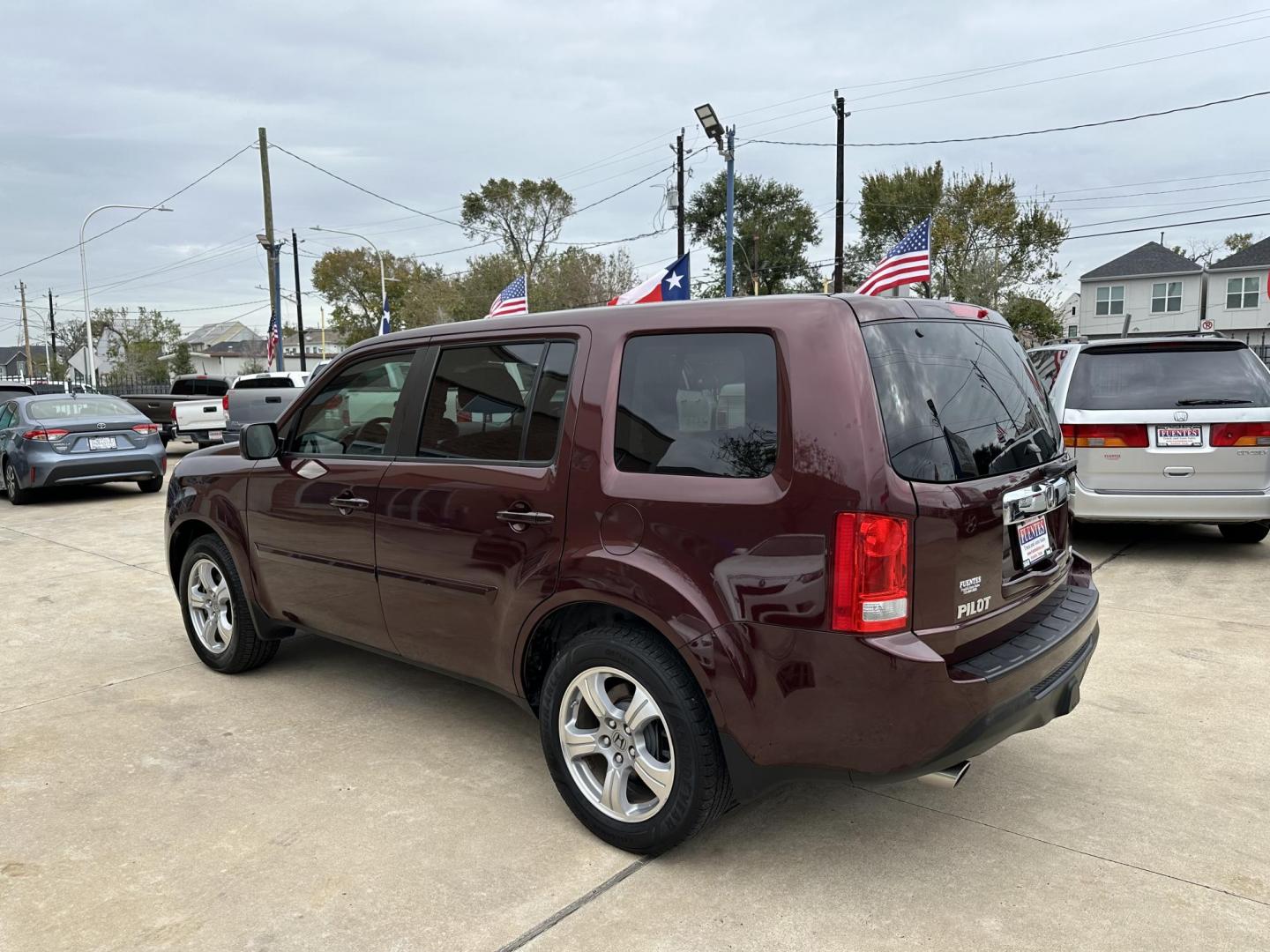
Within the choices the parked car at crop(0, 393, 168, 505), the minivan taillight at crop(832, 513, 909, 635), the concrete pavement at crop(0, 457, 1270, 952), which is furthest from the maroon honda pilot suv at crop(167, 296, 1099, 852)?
the parked car at crop(0, 393, 168, 505)

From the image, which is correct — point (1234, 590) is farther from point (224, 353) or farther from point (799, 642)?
point (224, 353)

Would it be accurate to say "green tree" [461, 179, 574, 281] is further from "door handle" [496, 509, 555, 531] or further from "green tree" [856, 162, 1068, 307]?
"door handle" [496, 509, 555, 531]

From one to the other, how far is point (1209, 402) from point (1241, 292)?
2089 inches

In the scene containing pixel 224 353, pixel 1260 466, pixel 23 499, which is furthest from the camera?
→ pixel 224 353

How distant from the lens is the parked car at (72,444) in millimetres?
11695

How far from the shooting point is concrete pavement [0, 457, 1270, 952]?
2648 millimetres

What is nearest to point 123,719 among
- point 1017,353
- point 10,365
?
point 1017,353

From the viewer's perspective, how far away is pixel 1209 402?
6754 mm

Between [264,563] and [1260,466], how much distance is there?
666 cm

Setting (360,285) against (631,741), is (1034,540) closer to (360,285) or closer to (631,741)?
(631,741)

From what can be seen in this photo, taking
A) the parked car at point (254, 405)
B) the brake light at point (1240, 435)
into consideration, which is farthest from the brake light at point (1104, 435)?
the parked car at point (254, 405)

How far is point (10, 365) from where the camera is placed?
390 feet

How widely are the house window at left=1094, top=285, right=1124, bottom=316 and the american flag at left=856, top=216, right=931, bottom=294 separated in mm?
44837

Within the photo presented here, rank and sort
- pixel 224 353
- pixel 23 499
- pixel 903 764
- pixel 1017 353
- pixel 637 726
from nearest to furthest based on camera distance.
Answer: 1. pixel 903 764
2. pixel 637 726
3. pixel 1017 353
4. pixel 23 499
5. pixel 224 353
